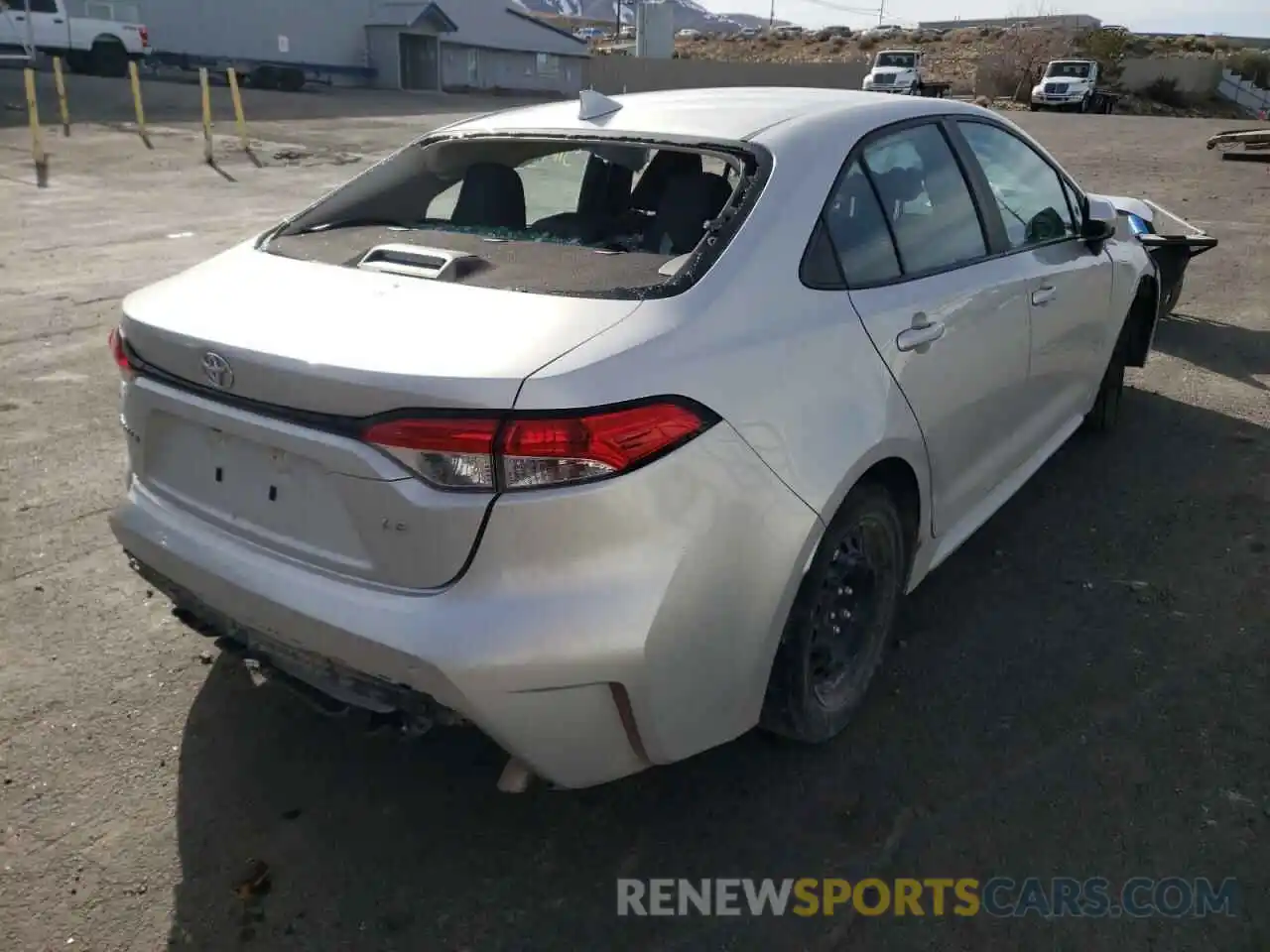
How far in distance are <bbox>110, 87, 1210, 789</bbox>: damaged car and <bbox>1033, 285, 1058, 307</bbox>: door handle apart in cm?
32

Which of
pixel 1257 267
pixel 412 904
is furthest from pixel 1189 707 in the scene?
pixel 1257 267

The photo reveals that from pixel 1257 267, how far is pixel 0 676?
10495 mm

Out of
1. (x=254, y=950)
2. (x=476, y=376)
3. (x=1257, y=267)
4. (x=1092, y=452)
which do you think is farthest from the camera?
(x=1257, y=267)

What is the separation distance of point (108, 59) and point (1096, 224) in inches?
1294

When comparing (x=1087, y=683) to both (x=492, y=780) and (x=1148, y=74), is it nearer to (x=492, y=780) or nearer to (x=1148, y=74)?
(x=492, y=780)

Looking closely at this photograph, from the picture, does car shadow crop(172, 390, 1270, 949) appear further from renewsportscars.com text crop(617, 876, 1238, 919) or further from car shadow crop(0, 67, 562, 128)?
car shadow crop(0, 67, 562, 128)

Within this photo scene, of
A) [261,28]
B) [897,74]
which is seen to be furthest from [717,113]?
[261,28]

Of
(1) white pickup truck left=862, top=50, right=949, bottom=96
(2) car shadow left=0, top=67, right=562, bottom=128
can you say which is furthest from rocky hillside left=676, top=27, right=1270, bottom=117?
(2) car shadow left=0, top=67, right=562, bottom=128

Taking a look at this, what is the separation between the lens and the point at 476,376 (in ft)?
6.46

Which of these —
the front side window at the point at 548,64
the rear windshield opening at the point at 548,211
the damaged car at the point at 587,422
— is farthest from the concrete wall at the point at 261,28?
the damaged car at the point at 587,422

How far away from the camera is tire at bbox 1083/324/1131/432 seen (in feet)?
16.5

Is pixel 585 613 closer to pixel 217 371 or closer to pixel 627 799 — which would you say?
pixel 627 799

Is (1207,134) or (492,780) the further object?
(1207,134)

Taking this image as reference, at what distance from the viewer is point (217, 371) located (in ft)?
7.35
